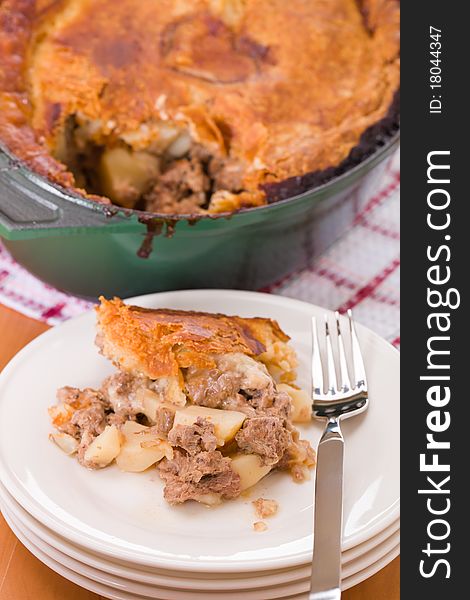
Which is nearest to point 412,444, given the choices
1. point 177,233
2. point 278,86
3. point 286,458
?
point 286,458

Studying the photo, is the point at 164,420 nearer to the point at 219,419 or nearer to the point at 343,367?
the point at 219,419

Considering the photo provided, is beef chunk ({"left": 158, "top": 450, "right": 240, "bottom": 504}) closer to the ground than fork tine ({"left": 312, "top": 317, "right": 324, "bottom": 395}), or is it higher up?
closer to the ground

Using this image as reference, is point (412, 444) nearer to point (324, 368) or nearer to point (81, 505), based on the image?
point (324, 368)

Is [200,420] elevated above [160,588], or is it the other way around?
[200,420]

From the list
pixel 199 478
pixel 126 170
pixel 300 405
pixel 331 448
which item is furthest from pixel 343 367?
pixel 126 170

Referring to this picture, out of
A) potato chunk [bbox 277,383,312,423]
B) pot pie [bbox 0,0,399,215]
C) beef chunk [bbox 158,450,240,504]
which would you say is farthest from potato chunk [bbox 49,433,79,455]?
pot pie [bbox 0,0,399,215]

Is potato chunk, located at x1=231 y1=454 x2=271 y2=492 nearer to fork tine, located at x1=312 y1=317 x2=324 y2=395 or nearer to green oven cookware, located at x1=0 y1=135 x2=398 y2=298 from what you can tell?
fork tine, located at x1=312 y1=317 x2=324 y2=395
